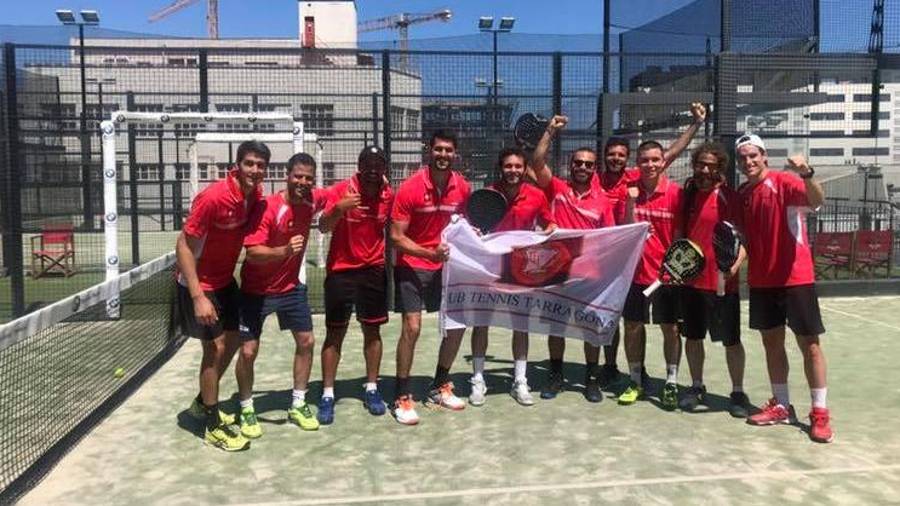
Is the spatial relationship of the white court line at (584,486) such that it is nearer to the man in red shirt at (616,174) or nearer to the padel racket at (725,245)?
the padel racket at (725,245)

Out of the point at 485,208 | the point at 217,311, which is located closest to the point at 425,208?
the point at 485,208

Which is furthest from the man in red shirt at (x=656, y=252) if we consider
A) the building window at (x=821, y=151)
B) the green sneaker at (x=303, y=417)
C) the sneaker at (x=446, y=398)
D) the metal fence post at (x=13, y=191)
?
the building window at (x=821, y=151)

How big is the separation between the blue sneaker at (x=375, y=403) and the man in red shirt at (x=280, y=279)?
479mm

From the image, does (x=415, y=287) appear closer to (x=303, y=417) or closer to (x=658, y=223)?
(x=303, y=417)

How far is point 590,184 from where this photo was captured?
19.5 feet

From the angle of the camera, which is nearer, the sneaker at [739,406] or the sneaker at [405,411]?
the sneaker at [405,411]

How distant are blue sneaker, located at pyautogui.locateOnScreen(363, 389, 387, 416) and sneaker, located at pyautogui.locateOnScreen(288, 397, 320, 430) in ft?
1.49

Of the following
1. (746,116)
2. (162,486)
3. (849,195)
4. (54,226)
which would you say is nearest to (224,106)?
(54,226)

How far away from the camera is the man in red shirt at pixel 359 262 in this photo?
5410 mm

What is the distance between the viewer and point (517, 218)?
19.3 ft

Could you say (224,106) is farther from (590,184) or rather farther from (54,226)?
(590,184)

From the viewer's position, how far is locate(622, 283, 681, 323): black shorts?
5.73 meters

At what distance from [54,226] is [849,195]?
1987cm

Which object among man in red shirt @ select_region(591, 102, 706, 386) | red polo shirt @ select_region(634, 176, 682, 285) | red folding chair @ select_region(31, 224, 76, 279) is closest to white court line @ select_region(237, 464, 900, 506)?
red polo shirt @ select_region(634, 176, 682, 285)
